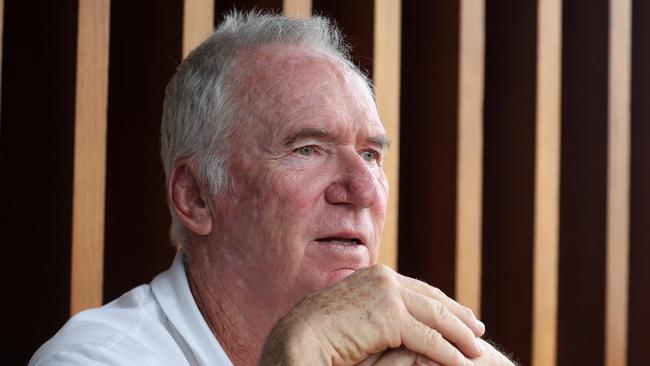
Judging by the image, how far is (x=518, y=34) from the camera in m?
2.75

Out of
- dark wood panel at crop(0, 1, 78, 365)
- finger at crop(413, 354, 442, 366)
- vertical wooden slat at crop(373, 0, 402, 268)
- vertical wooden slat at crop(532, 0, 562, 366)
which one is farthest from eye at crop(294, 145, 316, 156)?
vertical wooden slat at crop(532, 0, 562, 366)

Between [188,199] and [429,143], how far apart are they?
1.11 metres

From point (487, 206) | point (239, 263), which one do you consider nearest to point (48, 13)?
point (239, 263)

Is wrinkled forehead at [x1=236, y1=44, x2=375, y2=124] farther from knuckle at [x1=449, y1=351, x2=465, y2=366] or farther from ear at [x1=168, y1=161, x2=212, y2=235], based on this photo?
knuckle at [x1=449, y1=351, x2=465, y2=366]

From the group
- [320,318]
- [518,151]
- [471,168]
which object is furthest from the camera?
[518,151]

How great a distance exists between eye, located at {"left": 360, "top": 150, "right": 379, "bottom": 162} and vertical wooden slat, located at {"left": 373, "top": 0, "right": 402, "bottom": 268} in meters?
0.69

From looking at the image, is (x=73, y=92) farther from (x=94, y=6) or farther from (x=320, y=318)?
(x=320, y=318)

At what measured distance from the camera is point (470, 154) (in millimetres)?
2518

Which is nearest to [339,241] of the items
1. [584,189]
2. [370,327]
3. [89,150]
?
[370,327]

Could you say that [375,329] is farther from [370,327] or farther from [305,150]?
[305,150]

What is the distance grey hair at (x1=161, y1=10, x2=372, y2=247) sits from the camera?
1.54 m

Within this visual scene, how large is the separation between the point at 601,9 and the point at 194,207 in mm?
1816

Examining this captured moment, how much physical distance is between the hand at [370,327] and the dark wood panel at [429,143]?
1.38 meters

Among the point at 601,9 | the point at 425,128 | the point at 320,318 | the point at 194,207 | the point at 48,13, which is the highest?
the point at 601,9
